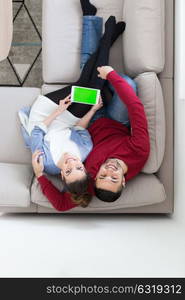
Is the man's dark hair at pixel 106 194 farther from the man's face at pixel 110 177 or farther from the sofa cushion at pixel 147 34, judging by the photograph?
the sofa cushion at pixel 147 34

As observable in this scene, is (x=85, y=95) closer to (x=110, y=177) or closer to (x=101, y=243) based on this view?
(x=110, y=177)

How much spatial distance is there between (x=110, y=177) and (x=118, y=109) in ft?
1.31

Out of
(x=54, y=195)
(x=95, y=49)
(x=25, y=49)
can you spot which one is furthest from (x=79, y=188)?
(x=25, y=49)

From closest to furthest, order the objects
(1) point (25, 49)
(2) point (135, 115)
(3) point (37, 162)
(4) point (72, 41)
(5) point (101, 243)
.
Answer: (5) point (101, 243) < (2) point (135, 115) < (3) point (37, 162) < (4) point (72, 41) < (1) point (25, 49)

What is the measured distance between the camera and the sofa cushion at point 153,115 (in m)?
1.88

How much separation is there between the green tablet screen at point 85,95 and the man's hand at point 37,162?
0.30 meters

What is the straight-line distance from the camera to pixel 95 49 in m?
2.00

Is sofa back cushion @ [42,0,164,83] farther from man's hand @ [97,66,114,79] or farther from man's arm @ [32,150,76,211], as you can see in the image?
man's arm @ [32,150,76,211]

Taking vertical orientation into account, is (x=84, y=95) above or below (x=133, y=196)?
above

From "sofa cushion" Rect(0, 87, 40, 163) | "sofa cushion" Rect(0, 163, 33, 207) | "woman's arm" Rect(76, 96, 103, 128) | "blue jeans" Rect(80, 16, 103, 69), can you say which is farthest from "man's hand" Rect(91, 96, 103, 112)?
"sofa cushion" Rect(0, 163, 33, 207)

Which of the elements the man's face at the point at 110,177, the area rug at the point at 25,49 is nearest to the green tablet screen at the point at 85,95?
the man's face at the point at 110,177

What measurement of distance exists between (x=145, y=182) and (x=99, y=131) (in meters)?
0.32

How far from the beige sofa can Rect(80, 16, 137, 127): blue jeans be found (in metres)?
0.05

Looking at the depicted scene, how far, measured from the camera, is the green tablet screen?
75.5 inches
